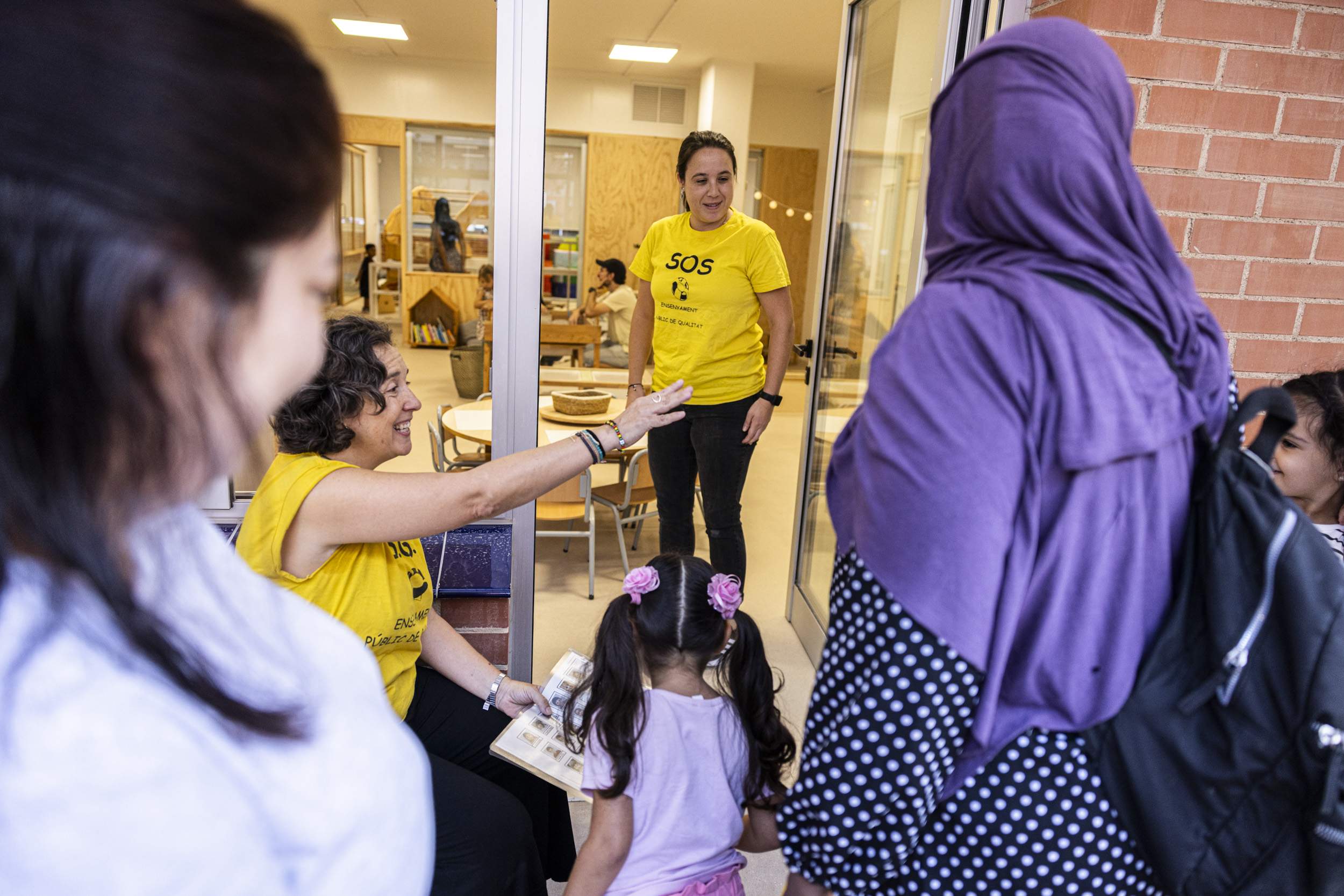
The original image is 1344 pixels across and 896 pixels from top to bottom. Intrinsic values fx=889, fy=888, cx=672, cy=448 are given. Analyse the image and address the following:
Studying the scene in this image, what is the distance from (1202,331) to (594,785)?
1.05 m

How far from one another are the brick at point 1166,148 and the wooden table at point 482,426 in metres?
1.99

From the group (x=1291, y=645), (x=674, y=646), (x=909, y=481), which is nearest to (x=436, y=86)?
(x=674, y=646)

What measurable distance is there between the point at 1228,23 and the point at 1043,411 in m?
1.50

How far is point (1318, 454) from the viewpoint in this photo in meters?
1.60

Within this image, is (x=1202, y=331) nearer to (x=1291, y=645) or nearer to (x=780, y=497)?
(x=1291, y=645)

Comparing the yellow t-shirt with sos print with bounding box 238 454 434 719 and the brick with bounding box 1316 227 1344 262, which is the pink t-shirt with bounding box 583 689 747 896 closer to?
the yellow t-shirt with sos print with bounding box 238 454 434 719

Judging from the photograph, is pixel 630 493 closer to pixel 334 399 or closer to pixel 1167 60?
pixel 334 399

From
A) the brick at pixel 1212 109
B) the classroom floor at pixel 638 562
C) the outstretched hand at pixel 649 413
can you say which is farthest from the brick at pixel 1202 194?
the classroom floor at pixel 638 562

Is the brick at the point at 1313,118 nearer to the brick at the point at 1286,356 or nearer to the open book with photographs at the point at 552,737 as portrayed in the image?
the brick at the point at 1286,356

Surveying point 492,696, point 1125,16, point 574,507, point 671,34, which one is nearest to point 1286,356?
point 1125,16

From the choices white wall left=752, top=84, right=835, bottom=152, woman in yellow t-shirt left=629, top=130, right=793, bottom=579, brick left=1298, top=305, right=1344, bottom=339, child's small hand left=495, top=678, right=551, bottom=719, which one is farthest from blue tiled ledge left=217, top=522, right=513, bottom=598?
white wall left=752, top=84, right=835, bottom=152

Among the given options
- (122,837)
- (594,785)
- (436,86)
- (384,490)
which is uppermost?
(436,86)

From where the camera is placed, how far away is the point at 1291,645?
0.80 metres

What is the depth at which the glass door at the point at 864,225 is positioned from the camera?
2.62 meters
